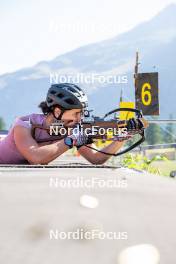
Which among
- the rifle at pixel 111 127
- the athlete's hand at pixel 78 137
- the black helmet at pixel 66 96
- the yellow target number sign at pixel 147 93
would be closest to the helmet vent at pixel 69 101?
the black helmet at pixel 66 96

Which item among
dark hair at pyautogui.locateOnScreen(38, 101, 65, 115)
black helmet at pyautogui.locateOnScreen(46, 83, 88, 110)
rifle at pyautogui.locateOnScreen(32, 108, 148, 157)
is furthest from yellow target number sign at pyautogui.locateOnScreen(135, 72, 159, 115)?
rifle at pyautogui.locateOnScreen(32, 108, 148, 157)

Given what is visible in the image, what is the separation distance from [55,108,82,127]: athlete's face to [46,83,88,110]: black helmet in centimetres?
3

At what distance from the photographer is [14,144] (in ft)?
11.6

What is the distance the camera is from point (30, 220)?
5.60 ft

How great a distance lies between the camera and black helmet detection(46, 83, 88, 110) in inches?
134

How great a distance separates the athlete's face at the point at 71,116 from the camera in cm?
338

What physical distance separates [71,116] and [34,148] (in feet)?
1.20

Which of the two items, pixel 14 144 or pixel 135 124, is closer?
pixel 135 124

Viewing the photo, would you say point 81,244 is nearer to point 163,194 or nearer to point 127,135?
point 163,194

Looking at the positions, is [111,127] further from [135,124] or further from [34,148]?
[34,148]

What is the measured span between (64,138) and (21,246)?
5.61 feet

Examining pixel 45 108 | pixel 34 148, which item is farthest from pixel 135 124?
pixel 45 108

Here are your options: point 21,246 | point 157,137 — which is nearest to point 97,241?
point 21,246

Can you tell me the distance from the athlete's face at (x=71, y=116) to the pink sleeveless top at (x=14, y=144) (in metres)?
0.14
